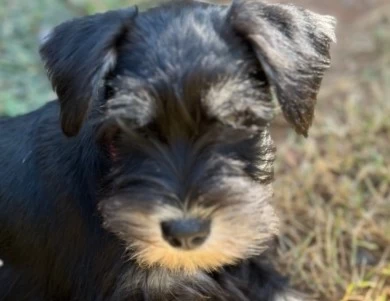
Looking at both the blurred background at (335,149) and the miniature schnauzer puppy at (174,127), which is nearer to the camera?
the miniature schnauzer puppy at (174,127)

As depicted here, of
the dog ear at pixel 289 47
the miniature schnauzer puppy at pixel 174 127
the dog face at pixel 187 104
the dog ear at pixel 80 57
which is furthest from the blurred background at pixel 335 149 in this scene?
the dog ear at pixel 80 57

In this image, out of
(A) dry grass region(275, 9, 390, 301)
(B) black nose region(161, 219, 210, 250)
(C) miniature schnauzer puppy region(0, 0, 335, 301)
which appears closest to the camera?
(B) black nose region(161, 219, 210, 250)

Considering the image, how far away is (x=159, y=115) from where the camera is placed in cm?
350

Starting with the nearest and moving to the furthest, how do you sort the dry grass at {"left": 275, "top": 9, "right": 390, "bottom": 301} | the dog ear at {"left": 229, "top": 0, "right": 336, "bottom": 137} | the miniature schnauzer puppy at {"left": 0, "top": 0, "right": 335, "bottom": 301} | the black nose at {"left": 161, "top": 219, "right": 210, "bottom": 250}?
the black nose at {"left": 161, "top": 219, "right": 210, "bottom": 250}
the miniature schnauzer puppy at {"left": 0, "top": 0, "right": 335, "bottom": 301}
the dog ear at {"left": 229, "top": 0, "right": 336, "bottom": 137}
the dry grass at {"left": 275, "top": 9, "right": 390, "bottom": 301}

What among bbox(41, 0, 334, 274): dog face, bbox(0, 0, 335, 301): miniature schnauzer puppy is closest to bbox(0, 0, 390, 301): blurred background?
bbox(0, 0, 335, 301): miniature schnauzer puppy

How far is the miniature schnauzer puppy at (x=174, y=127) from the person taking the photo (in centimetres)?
349

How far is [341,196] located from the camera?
A: 221 inches

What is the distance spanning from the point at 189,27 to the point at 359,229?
2.26 m

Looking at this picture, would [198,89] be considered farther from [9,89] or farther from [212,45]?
[9,89]

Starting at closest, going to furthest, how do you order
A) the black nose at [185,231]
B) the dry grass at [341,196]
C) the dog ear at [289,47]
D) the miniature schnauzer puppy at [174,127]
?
the black nose at [185,231] → the miniature schnauzer puppy at [174,127] → the dog ear at [289,47] → the dry grass at [341,196]

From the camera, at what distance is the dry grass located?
5117 mm

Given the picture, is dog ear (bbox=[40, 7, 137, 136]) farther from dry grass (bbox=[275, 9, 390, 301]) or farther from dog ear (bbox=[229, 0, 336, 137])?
dry grass (bbox=[275, 9, 390, 301])

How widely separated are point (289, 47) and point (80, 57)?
88 centimetres

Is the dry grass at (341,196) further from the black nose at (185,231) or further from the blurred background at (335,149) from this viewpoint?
the black nose at (185,231)
